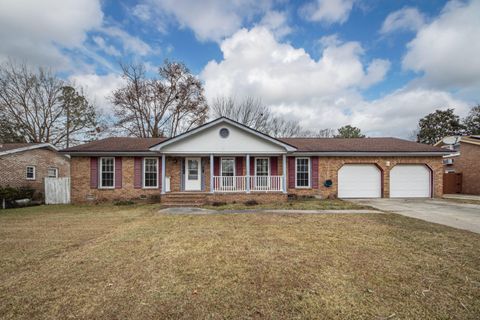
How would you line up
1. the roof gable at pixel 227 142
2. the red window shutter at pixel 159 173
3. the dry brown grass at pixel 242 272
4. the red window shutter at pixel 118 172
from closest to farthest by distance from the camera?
the dry brown grass at pixel 242 272
the roof gable at pixel 227 142
the red window shutter at pixel 118 172
the red window shutter at pixel 159 173

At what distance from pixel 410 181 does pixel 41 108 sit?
33.0 meters

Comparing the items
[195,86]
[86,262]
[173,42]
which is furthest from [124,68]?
[86,262]

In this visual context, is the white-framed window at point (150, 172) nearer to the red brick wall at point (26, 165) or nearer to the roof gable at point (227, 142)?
the roof gable at point (227, 142)

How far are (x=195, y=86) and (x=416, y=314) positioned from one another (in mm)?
29107

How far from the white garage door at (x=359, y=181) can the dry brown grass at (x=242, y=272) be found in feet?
23.5

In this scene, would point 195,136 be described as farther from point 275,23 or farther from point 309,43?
point 309,43

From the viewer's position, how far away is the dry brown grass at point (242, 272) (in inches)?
109

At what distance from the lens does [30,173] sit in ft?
54.1

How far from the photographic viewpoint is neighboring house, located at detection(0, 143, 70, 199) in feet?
49.5

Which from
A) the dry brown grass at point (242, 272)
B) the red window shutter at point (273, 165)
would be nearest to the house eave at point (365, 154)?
the red window shutter at point (273, 165)

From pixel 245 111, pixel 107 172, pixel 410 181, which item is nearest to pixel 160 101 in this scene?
pixel 245 111

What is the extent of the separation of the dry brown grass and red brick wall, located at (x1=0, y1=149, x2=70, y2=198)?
11977 millimetres

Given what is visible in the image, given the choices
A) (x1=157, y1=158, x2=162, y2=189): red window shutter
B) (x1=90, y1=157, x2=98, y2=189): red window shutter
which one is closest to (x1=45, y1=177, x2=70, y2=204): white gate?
(x1=90, y1=157, x2=98, y2=189): red window shutter

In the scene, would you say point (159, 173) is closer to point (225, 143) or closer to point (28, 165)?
point (225, 143)
